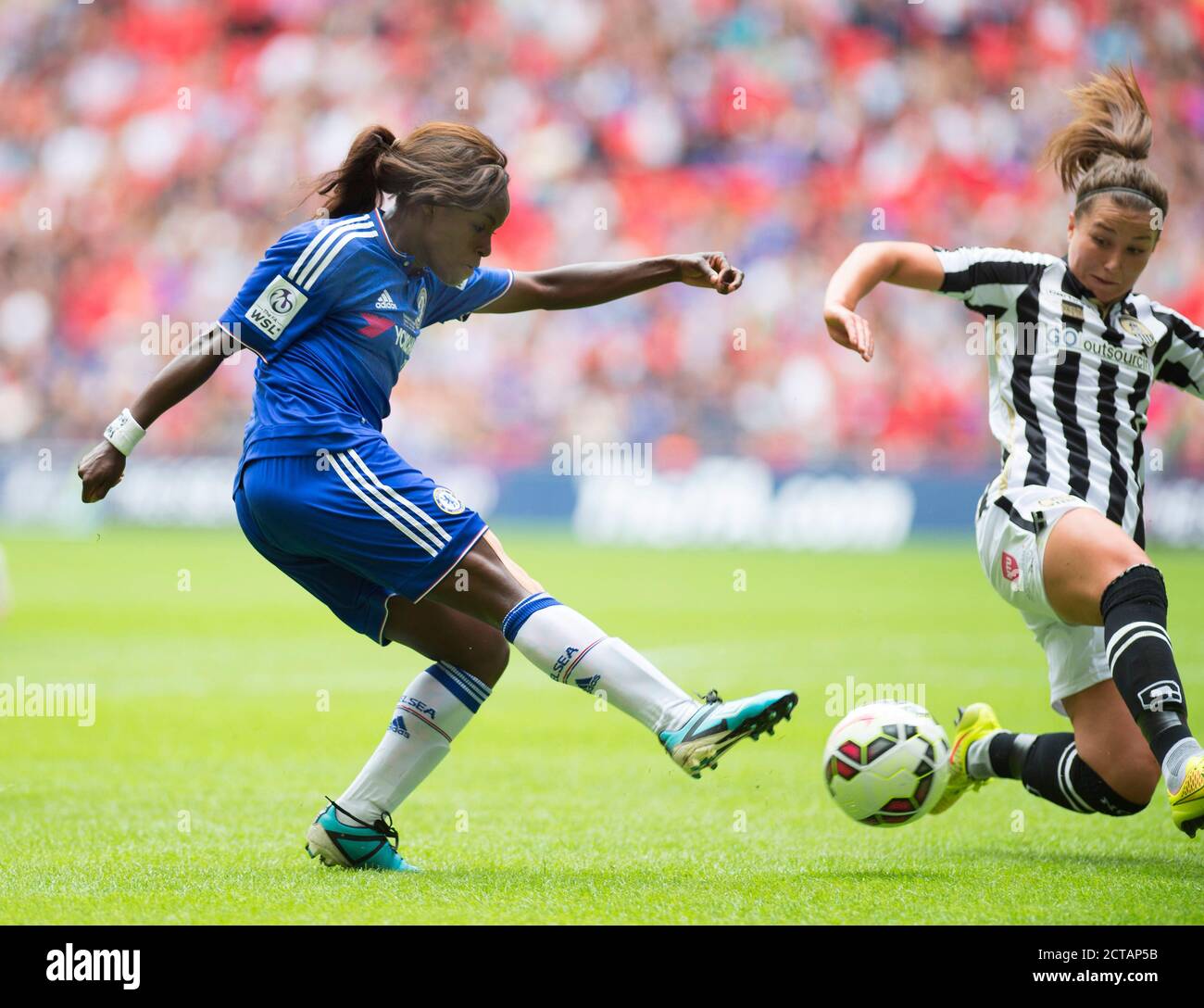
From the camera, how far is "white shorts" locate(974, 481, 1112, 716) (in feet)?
13.8

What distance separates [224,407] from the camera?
68.0ft

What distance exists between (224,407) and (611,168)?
677 cm

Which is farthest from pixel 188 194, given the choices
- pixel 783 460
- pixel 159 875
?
pixel 159 875

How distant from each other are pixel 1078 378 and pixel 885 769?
137cm

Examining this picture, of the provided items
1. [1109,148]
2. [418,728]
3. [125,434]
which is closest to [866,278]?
[1109,148]

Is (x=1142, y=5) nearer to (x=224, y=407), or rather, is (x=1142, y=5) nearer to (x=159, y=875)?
(x=224, y=407)

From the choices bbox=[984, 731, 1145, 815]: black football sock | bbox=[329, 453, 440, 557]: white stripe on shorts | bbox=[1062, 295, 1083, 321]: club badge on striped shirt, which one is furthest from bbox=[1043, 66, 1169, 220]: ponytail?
bbox=[329, 453, 440, 557]: white stripe on shorts

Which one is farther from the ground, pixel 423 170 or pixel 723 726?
pixel 423 170

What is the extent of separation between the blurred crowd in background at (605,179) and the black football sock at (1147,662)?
14727 mm

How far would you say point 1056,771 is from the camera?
4609 millimetres

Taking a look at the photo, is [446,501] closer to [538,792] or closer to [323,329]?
[323,329]

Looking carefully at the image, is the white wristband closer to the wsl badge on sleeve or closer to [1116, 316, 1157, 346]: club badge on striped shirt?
the wsl badge on sleeve

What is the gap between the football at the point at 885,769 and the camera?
165 inches

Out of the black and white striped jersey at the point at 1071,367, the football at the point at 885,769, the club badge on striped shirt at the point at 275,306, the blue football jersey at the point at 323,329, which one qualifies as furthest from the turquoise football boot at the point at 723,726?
the club badge on striped shirt at the point at 275,306
